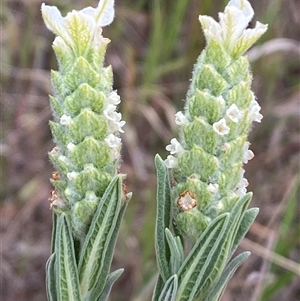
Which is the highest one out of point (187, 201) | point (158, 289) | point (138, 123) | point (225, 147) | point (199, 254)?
point (138, 123)

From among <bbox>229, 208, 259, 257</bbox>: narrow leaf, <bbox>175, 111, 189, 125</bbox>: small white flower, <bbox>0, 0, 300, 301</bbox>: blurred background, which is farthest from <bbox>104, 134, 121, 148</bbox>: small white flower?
<bbox>0, 0, 300, 301</bbox>: blurred background

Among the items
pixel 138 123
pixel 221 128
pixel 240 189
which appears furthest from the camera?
pixel 138 123

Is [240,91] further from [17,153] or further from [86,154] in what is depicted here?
[17,153]

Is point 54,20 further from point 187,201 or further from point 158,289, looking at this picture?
point 158,289

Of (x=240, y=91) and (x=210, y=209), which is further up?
(x=240, y=91)

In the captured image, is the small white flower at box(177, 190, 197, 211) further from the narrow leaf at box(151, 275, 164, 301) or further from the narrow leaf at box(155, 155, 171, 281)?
the narrow leaf at box(151, 275, 164, 301)

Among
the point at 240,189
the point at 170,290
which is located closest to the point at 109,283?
the point at 170,290

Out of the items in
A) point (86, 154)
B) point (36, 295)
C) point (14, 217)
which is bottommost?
point (36, 295)

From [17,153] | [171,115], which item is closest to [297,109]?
[171,115]
